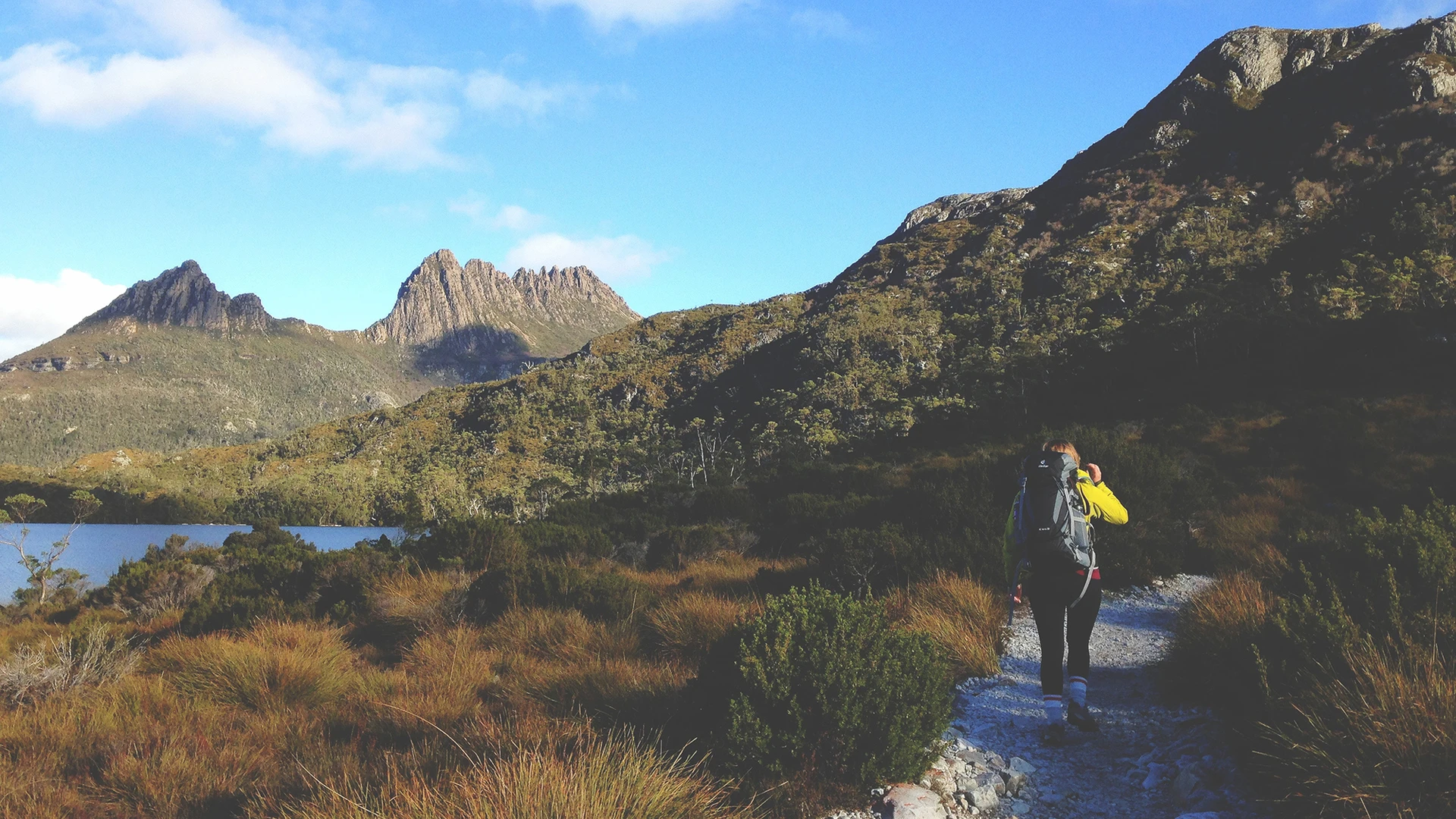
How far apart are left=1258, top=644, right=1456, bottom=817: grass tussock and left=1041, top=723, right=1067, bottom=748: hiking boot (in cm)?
106

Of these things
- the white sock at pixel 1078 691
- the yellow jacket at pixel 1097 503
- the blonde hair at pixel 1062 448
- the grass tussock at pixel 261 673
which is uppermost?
the blonde hair at pixel 1062 448

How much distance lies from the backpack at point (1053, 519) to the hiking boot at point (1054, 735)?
2.93ft

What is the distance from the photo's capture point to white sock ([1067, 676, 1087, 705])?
429 cm

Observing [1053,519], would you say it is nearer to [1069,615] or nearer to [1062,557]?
[1062,557]

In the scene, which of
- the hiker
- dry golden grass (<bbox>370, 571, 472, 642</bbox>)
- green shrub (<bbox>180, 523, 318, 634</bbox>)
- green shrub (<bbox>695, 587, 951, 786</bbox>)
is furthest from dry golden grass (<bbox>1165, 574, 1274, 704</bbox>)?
green shrub (<bbox>180, 523, 318, 634</bbox>)

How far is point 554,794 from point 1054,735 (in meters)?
2.96

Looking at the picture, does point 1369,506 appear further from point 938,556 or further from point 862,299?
point 862,299

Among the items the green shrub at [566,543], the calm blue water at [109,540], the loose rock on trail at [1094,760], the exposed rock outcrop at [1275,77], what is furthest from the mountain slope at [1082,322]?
the green shrub at [566,543]

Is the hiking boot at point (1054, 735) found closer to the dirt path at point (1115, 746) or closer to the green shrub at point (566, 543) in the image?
the dirt path at point (1115, 746)

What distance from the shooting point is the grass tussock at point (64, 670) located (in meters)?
5.60

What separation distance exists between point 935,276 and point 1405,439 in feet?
326

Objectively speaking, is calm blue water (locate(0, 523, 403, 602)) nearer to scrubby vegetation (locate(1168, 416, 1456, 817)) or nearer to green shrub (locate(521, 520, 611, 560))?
green shrub (locate(521, 520, 611, 560))

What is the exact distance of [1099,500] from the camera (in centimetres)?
444

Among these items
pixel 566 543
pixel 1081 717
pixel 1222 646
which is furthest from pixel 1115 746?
pixel 566 543
